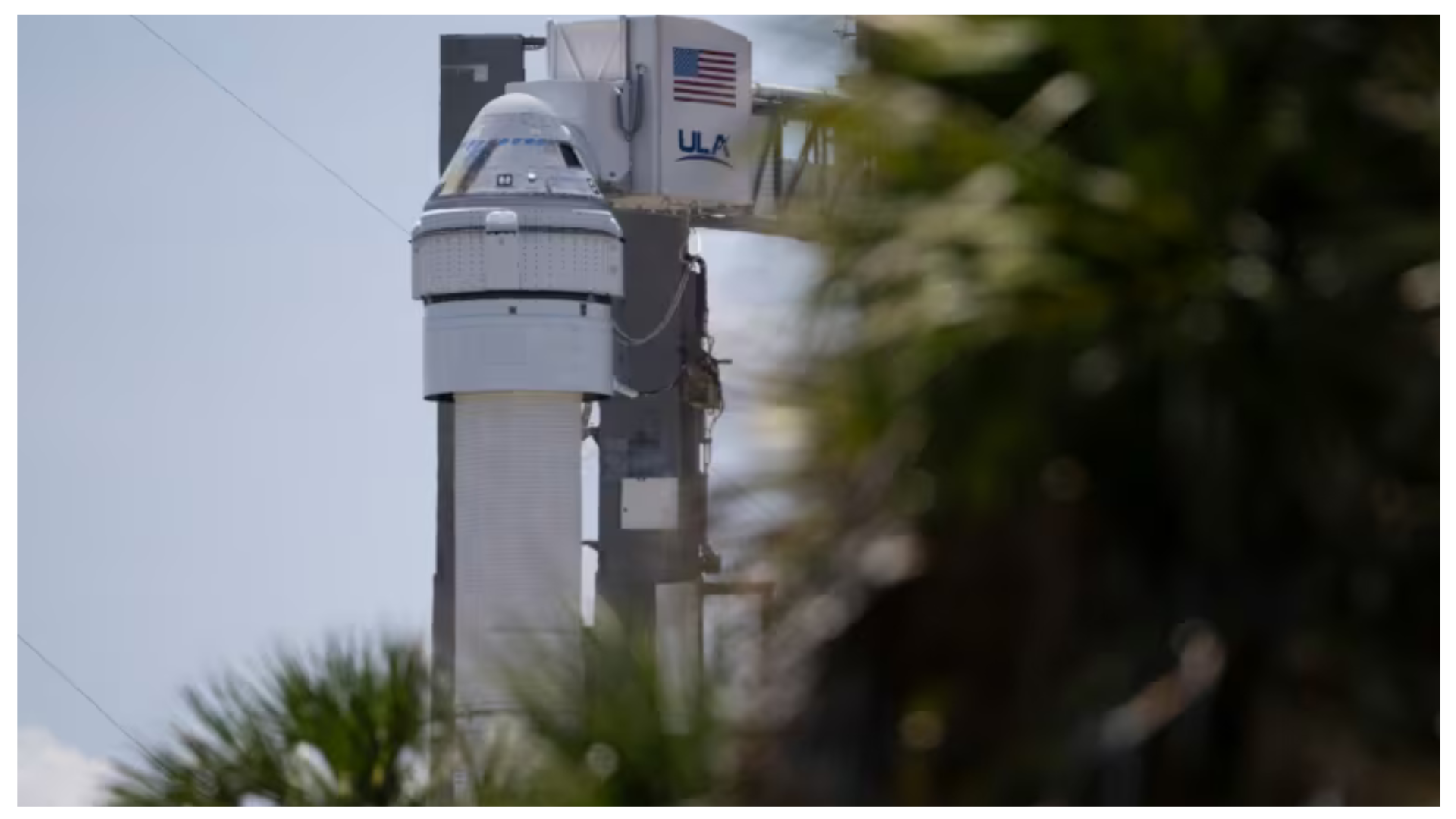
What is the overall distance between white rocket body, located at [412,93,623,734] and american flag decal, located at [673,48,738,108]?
9.89 ft

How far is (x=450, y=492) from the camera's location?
32125mm

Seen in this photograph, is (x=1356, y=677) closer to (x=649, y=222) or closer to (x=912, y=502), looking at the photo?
(x=912, y=502)

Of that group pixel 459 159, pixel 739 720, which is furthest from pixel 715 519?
pixel 459 159

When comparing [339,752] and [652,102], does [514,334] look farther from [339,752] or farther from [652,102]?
[339,752]

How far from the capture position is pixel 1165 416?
4641 millimetres

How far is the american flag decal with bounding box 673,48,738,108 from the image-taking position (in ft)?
112

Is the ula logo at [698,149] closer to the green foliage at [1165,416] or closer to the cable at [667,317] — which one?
the cable at [667,317]

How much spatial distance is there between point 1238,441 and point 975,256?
624 millimetres

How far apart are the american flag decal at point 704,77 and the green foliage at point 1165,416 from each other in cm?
2950

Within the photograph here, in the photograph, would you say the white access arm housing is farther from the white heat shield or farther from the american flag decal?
the white heat shield

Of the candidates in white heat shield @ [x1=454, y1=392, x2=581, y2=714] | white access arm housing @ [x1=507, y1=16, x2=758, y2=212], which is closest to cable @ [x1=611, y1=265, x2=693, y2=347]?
white access arm housing @ [x1=507, y1=16, x2=758, y2=212]

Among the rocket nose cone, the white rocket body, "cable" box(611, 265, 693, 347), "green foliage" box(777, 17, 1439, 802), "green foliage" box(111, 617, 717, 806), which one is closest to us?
"green foliage" box(777, 17, 1439, 802)

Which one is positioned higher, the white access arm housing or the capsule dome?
the white access arm housing

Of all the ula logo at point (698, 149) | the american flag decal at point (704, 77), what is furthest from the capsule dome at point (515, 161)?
the american flag decal at point (704, 77)
